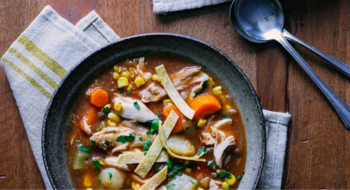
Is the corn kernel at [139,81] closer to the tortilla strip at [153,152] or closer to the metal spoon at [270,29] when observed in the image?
the tortilla strip at [153,152]

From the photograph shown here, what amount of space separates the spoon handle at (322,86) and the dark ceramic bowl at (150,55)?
655 millimetres

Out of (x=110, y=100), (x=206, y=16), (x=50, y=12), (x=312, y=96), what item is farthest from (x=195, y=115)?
(x=50, y=12)

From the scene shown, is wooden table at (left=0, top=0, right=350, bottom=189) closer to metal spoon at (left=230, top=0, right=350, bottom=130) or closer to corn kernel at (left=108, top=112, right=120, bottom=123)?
metal spoon at (left=230, top=0, right=350, bottom=130)

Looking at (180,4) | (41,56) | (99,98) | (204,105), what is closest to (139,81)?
(99,98)

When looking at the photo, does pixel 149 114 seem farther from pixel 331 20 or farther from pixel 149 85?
pixel 331 20

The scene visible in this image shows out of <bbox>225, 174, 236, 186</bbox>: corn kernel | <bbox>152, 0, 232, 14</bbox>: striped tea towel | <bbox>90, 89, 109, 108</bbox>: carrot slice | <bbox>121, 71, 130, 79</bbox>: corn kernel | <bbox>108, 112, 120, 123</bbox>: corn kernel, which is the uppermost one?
<bbox>152, 0, 232, 14</bbox>: striped tea towel

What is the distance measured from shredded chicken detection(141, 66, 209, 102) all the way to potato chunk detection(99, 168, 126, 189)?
706 mm

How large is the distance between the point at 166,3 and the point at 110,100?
1.11 meters

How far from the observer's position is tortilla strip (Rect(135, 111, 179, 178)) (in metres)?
3.13

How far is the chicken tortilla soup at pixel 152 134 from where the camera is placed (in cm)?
317

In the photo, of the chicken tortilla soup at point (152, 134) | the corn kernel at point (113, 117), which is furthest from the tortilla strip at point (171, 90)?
the corn kernel at point (113, 117)

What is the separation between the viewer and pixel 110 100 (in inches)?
128

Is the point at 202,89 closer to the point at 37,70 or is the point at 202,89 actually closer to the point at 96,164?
the point at 96,164

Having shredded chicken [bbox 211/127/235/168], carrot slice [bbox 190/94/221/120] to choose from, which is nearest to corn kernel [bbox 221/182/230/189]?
shredded chicken [bbox 211/127/235/168]
